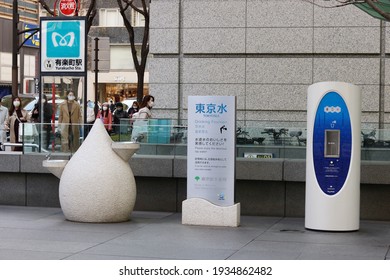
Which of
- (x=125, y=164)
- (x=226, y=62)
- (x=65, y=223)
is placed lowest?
(x=65, y=223)

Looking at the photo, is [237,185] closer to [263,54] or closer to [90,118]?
[263,54]

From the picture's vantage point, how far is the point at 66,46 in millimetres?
19078

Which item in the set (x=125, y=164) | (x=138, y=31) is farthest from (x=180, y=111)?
(x=138, y=31)

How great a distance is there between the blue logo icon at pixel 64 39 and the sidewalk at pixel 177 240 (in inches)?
215

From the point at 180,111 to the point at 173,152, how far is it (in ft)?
11.5

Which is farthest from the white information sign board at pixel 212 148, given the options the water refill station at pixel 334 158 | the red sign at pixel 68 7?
the red sign at pixel 68 7

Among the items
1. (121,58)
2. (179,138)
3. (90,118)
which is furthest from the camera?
(121,58)

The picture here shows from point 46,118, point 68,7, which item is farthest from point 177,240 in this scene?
point 68,7

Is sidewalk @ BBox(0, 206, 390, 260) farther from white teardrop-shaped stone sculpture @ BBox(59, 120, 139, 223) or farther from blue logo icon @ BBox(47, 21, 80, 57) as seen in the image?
blue logo icon @ BBox(47, 21, 80, 57)

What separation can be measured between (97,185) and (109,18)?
49833 millimetres

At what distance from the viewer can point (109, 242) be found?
11.5 m

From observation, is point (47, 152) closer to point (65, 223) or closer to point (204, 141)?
point (65, 223)

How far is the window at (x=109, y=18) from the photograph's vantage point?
203 ft

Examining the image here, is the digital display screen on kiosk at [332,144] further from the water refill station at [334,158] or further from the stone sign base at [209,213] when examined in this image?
the stone sign base at [209,213]
